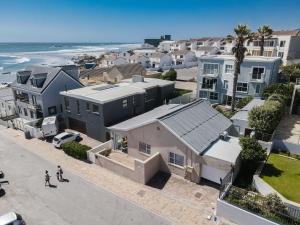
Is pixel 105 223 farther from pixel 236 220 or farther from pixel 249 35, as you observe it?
pixel 249 35

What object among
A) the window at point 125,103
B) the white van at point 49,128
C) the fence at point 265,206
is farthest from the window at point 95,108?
the fence at point 265,206

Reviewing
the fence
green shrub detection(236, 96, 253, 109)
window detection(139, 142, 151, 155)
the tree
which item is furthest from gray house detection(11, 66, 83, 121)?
the fence

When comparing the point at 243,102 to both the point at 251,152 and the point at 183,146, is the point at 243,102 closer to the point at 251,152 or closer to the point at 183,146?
the point at 251,152

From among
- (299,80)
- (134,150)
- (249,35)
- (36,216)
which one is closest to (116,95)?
(134,150)

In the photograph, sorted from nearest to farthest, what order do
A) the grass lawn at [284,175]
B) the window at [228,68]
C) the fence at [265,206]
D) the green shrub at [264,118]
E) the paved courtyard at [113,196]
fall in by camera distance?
the fence at [265,206] → the paved courtyard at [113,196] → the grass lawn at [284,175] → the green shrub at [264,118] → the window at [228,68]

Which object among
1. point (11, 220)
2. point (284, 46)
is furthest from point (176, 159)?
point (284, 46)

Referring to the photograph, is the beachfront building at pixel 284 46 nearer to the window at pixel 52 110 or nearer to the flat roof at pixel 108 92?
the flat roof at pixel 108 92
